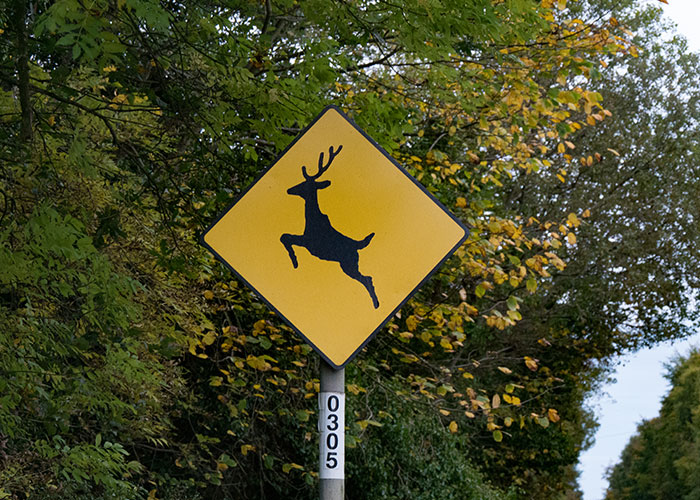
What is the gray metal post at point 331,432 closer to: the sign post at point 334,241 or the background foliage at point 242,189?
the sign post at point 334,241

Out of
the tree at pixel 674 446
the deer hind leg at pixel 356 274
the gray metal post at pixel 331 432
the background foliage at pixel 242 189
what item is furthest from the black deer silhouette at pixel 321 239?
the tree at pixel 674 446

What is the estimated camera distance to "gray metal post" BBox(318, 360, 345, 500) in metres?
2.85

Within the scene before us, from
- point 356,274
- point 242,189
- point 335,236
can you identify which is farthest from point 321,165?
point 242,189

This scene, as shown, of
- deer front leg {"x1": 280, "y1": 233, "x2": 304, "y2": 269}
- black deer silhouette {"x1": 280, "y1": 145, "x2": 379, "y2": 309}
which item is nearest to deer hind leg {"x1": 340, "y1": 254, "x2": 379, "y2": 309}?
black deer silhouette {"x1": 280, "y1": 145, "x2": 379, "y2": 309}

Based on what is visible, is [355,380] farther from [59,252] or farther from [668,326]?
[668,326]

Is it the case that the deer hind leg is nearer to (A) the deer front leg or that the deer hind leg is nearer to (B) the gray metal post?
(A) the deer front leg

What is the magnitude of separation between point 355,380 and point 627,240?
11.6 meters

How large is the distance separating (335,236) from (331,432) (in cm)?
68

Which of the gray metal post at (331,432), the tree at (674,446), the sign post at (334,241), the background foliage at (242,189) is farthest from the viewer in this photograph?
the tree at (674,446)

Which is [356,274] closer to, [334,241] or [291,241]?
[334,241]

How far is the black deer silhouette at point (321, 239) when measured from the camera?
2.99 metres

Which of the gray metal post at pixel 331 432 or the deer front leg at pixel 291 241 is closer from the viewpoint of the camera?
the gray metal post at pixel 331 432

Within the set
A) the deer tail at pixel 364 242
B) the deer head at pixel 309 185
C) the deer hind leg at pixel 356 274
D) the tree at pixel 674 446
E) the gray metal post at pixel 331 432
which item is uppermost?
the tree at pixel 674 446

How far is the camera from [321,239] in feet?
9.91
